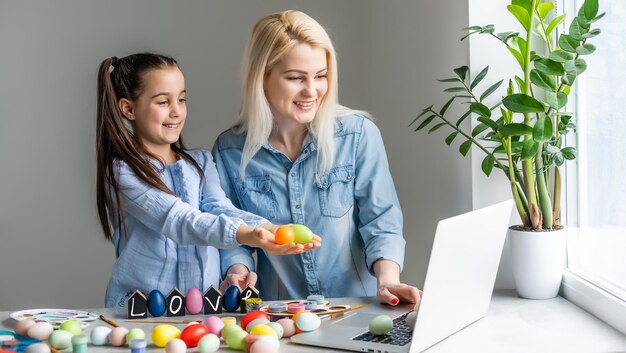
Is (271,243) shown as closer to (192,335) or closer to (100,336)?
(192,335)

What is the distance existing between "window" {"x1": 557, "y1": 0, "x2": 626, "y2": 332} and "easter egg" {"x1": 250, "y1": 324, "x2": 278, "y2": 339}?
0.73 m

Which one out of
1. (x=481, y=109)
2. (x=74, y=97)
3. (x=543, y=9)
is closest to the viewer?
(x=543, y=9)

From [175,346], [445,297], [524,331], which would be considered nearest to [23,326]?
[175,346]

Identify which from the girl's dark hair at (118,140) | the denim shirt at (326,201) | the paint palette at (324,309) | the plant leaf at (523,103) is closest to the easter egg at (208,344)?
the paint palette at (324,309)

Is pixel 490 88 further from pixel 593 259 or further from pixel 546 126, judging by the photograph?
pixel 593 259

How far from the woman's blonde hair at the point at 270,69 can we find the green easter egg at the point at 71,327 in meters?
0.73

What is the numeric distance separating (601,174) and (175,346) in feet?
3.70

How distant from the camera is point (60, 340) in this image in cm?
161

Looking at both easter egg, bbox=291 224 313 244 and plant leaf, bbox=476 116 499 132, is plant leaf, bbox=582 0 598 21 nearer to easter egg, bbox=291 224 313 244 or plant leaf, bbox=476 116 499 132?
plant leaf, bbox=476 116 499 132

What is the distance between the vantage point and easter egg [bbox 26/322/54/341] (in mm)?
1681

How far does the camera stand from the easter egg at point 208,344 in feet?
5.11

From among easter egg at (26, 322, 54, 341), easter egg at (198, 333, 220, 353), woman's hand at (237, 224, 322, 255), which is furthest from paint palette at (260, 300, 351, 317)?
easter egg at (26, 322, 54, 341)

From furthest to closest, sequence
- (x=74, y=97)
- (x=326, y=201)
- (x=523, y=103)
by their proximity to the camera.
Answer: (x=74, y=97) → (x=326, y=201) → (x=523, y=103)

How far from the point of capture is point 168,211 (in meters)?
2.03
